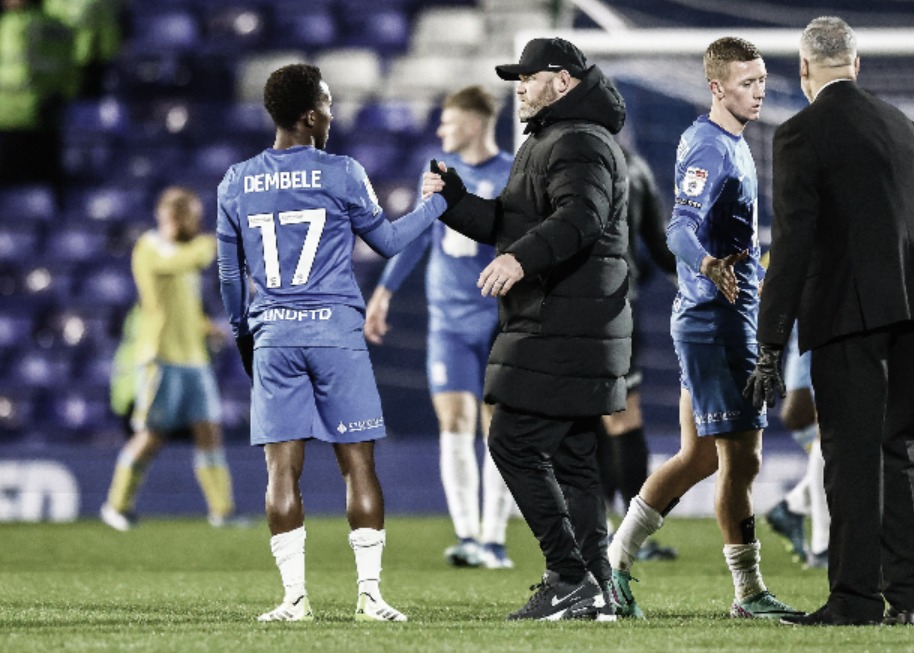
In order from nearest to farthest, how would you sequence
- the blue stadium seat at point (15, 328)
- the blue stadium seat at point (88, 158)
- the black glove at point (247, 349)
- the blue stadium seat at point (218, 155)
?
the black glove at point (247, 349), the blue stadium seat at point (15, 328), the blue stadium seat at point (218, 155), the blue stadium seat at point (88, 158)

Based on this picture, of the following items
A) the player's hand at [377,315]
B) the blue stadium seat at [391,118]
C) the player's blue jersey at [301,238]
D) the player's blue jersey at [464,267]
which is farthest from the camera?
the blue stadium seat at [391,118]

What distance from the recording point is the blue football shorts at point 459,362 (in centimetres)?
826

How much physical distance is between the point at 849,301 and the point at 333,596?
250cm

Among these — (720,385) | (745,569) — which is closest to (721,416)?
(720,385)

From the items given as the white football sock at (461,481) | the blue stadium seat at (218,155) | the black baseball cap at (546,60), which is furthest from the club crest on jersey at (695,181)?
the blue stadium seat at (218,155)

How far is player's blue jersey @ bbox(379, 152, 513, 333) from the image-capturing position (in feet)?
27.0

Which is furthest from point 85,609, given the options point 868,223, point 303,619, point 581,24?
point 581,24

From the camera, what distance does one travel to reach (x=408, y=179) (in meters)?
14.0

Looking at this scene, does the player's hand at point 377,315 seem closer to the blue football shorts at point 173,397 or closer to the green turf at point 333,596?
the green turf at point 333,596

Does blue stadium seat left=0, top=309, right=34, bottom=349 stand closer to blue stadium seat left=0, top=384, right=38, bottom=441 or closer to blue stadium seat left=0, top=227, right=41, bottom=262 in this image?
blue stadium seat left=0, top=384, right=38, bottom=441

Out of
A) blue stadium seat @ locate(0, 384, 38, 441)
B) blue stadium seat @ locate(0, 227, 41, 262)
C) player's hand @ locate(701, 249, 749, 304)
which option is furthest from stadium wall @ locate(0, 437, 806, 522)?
player's hand @ locate(701, 249, 749, 304)

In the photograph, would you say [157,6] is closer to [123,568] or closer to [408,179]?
[408,179]

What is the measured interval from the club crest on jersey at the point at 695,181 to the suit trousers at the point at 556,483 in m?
0.79

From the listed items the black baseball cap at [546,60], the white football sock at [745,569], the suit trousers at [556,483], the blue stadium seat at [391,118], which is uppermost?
the blue stadium seat at [391,118]
